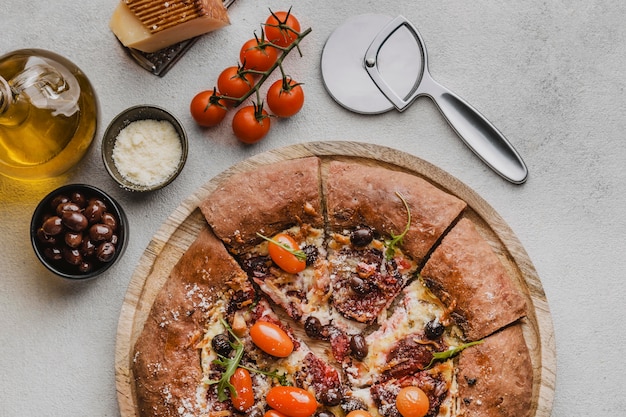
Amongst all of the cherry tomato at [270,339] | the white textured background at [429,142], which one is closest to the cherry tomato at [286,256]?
the cherry tomato at [270,339]

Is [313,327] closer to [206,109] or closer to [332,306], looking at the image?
[332,306]

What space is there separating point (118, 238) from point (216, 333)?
98 centimetres

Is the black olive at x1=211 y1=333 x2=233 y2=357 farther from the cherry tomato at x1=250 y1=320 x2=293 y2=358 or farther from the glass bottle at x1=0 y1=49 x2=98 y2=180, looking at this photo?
the glass bottle at x1=0 y1=49 x2=98 y2=180

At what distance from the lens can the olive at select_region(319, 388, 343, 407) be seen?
4887 millimetres

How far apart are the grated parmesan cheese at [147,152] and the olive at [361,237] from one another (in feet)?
4.62

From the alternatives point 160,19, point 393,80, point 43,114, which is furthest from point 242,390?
point 160,19

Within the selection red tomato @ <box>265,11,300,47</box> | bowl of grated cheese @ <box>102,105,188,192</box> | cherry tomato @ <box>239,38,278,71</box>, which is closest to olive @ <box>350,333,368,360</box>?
bowl of grated cheese @ <box>102,105,188,192</box>

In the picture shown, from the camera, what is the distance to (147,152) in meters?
5.20

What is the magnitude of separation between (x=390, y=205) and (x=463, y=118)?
1029mm

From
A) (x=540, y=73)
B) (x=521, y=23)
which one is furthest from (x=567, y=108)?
(x=521, y=23)

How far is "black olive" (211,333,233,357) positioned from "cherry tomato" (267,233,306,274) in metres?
0.64

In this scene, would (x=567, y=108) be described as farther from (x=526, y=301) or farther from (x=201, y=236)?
(x=201, y=236)

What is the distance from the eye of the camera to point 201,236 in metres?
5.09

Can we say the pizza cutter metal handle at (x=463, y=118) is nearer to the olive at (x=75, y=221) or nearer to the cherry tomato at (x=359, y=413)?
the cherry tomato at (x=359, y=413)
